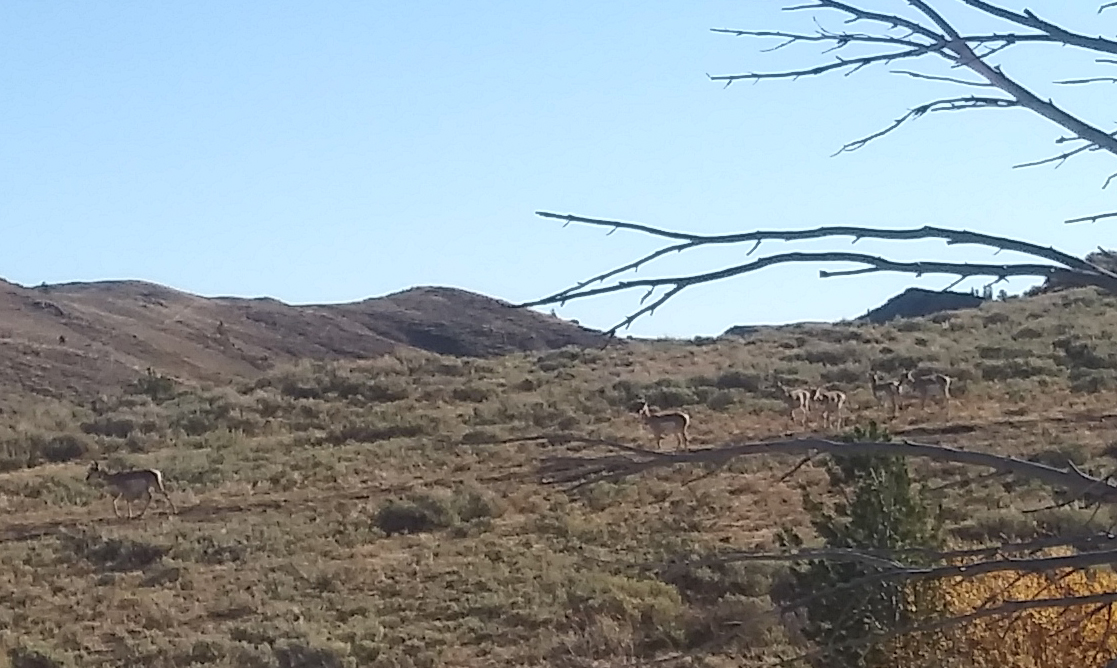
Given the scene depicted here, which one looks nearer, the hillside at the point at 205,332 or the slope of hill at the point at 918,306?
the hillside at the point at 205,332

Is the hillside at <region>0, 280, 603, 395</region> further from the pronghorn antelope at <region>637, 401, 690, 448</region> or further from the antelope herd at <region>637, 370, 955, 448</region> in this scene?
the pronghorn antelope at <region>637, 401, 690, 448</region>

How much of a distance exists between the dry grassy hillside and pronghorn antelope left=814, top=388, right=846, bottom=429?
1.04 metres

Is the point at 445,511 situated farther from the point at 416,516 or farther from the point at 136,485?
the point at 136,485

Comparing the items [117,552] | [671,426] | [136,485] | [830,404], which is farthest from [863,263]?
[830,404]

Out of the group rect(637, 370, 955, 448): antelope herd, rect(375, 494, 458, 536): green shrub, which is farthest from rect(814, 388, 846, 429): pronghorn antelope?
rect(375, 494, 458, 536): green shrub

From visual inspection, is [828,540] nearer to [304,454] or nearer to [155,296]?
[304,454]

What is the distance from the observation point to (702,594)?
15.9 m

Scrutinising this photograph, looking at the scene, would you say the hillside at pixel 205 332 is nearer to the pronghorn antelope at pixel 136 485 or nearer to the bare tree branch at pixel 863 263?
the pronghorn antelope at pixel 136 485

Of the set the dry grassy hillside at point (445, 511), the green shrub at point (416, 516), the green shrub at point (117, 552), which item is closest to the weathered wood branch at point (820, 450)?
the dry grassy hillside at point (445, 511)

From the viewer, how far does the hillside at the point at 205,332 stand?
50.1 m

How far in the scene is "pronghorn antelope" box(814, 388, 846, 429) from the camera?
2802 cm

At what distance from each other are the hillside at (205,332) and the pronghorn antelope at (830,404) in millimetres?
17824

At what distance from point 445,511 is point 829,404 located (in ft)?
32.7

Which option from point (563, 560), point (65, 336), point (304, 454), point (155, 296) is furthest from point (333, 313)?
point (563, 560)
